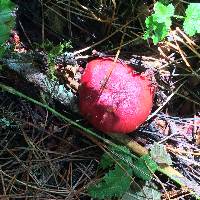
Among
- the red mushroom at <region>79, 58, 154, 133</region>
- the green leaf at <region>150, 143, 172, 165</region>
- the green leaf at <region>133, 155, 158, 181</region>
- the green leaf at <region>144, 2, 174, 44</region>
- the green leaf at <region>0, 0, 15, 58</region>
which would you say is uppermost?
the green leaf at <region>144, 2, 174, 44</region>

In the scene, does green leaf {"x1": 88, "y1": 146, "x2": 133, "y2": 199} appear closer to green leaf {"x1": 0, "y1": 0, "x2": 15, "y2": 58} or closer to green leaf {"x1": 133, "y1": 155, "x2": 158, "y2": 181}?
green leaf {"x1": 133, "y1": 155, "x2": 158, "y2": 181}

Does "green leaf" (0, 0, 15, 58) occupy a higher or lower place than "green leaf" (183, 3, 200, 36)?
lower

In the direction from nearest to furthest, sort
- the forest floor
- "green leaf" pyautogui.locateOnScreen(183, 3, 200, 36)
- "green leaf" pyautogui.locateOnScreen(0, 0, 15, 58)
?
"green leaf" pyautogui.locateOnScreen(0, 0, 15, 58) → "green leaf" pyautogui.locateOnScreen(183, 3, 200, 36) → the forest floor

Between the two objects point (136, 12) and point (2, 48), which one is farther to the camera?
point (136, 12)

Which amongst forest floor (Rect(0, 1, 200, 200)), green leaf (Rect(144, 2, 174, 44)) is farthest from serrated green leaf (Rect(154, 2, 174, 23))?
forest floor (Rect(0, 1, 200, 200))

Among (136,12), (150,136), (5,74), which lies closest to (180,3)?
(136,12)

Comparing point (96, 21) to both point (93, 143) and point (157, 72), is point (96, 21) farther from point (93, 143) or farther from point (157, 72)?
point (93, 143)

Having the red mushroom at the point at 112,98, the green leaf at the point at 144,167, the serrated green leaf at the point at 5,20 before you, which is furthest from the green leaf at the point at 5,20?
the green leaf at the point at 144,167

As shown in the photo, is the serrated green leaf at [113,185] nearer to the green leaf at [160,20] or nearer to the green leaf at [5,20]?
the green leaf at [160,20]
